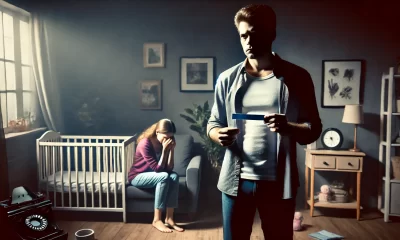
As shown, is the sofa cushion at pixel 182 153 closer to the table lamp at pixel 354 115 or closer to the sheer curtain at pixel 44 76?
the sheer curtain at pixel 44 76

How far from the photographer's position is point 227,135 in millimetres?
1217

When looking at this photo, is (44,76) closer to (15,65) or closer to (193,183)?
(15,65)

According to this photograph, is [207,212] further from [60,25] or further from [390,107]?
[60,25]

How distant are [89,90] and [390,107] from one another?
3140mm

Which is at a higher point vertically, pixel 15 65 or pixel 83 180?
pixel 15 65

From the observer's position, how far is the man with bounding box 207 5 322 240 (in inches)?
47.1

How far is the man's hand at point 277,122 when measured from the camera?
1.15 metres

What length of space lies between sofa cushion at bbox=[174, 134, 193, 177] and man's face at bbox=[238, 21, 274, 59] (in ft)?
8.02

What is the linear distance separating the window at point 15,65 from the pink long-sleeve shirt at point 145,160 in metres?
1.35

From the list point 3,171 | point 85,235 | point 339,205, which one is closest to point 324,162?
point 339,205

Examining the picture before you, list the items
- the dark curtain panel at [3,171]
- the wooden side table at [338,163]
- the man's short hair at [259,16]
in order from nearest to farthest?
the man's short hair at [259,16] → the dark curtain panel at [3,171] → the wooden side table at [338,163]

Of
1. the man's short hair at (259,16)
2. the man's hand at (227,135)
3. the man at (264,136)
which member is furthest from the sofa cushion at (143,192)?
the man's short hair at (259,16)

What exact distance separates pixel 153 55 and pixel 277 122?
9.57 feet

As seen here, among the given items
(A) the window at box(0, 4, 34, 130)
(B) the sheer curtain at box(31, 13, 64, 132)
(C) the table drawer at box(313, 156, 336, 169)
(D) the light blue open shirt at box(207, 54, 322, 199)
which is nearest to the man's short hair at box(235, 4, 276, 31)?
(D) the light blue open shirt at box(207, 54, 322, 199)
